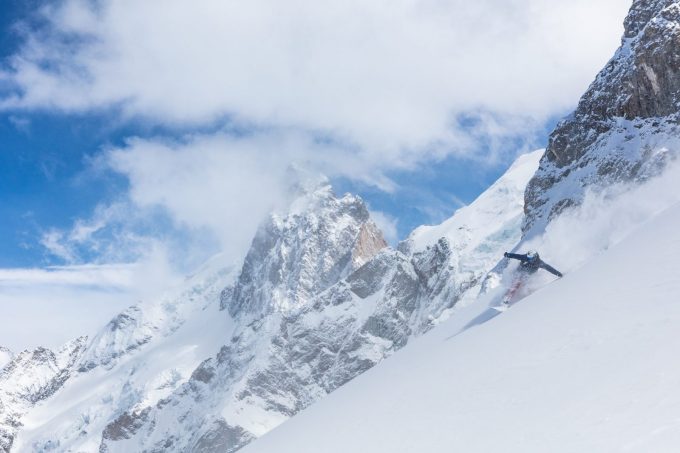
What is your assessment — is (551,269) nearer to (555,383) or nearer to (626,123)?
(555,383)

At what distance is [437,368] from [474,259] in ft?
538

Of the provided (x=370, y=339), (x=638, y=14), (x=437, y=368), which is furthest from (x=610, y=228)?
(x=370, y=339)

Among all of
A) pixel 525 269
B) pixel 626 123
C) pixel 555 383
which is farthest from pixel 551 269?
pixel 626 123

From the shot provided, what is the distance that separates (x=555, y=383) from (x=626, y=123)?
53.2m

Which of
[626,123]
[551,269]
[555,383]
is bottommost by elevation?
[555,383]

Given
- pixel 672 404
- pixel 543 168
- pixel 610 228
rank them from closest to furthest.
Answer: pixel 672 404, pixel 610 228, pixel 543 168

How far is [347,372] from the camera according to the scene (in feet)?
611

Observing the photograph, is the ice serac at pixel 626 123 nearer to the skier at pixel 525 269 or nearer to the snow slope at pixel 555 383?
the skier at pixel 525 269

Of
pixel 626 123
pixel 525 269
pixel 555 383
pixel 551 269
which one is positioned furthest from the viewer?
pixel 626 123

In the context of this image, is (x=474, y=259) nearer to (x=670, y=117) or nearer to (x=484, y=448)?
(x=670, y=117)

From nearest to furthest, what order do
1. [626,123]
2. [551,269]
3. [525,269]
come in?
1. [551,269]
2. [525,269]
3. [626,123]

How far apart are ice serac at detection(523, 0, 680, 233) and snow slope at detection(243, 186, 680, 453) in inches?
1250

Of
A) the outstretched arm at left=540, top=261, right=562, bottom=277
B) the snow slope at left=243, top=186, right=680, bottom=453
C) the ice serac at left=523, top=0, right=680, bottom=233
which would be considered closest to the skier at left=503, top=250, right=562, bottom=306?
the outstretched arm at left=540, top=261, right=562, bottom=277

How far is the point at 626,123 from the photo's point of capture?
58.5 m
